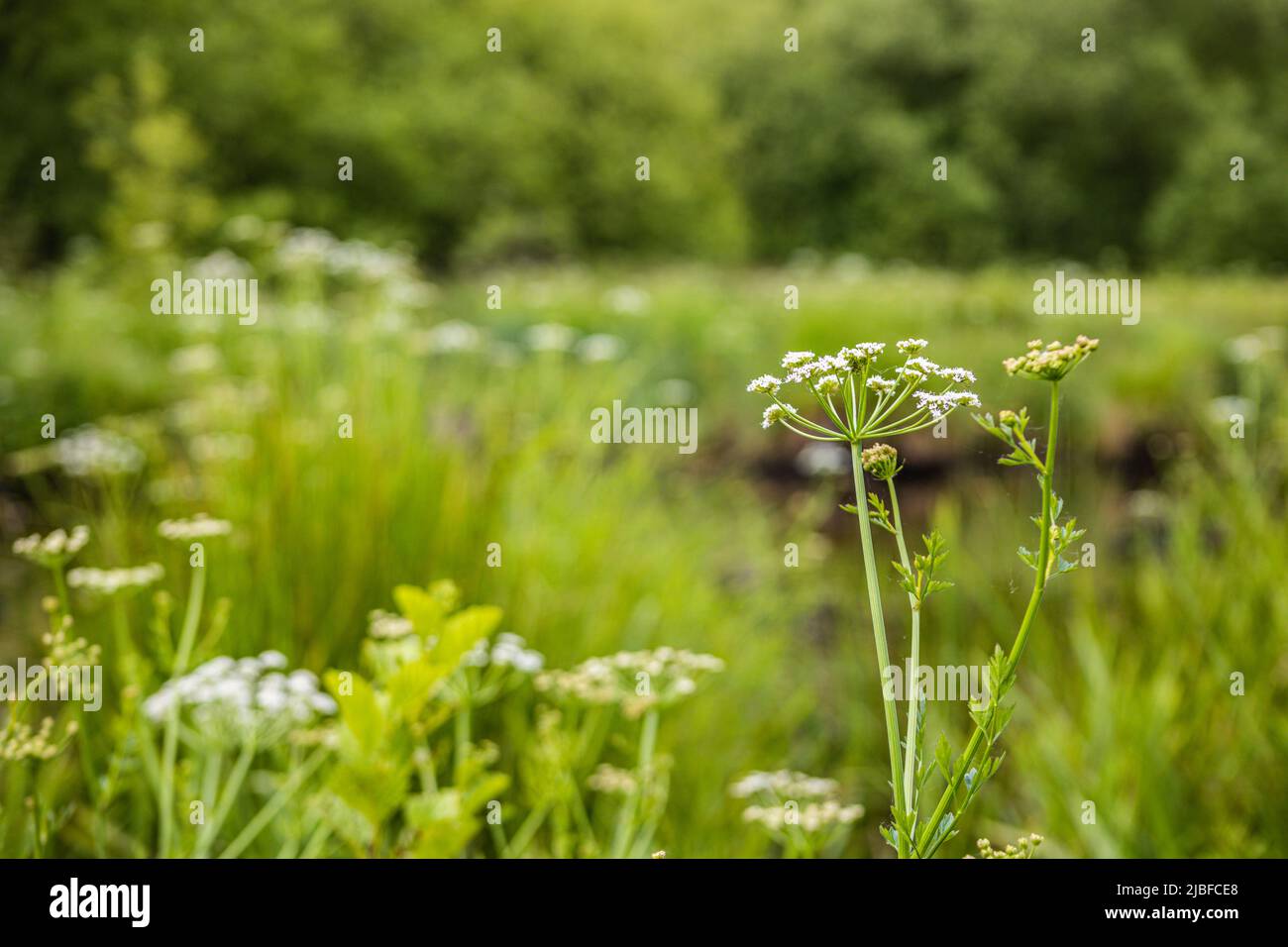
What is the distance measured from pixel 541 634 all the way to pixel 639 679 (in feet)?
3.85

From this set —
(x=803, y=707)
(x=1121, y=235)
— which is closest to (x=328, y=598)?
(x=803, y=707)

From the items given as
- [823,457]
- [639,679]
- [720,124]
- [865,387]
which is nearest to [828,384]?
[865,387]

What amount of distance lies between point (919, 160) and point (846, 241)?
261 cm

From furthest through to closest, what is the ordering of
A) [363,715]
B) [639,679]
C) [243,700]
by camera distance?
[639,679]
[243,700]
[363,715]

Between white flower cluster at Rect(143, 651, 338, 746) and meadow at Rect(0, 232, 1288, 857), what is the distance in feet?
0.07

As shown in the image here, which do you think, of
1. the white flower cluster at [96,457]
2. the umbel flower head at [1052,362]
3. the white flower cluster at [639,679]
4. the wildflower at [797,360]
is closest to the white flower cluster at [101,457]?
the white flower cluster at [96,457]

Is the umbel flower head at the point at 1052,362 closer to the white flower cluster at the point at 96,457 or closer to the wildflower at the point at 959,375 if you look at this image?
the wildflower at the point at 959,375

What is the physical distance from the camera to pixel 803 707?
121 inches

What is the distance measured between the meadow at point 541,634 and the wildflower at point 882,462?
72mm

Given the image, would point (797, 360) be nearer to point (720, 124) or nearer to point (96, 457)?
point (96, 457)

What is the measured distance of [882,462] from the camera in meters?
0.55

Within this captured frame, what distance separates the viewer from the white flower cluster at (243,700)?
1.16 metres

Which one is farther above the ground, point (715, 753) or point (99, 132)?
point (99, 132)
